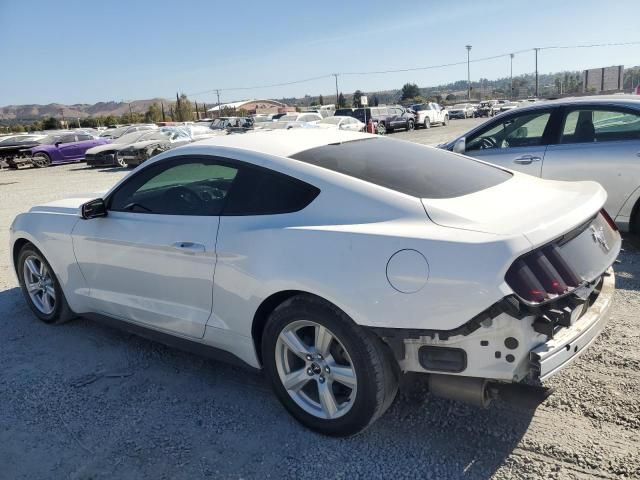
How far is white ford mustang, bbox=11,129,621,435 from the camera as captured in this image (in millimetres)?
→ 2355

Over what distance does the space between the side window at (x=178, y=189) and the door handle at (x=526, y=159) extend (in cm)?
393

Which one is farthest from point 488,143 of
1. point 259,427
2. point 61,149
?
point 61,149

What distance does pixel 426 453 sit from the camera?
271 centimetres

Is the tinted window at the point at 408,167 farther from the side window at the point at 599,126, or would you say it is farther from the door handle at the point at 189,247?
the side window at the point at 599,126

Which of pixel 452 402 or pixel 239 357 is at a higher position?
pixel 239 357

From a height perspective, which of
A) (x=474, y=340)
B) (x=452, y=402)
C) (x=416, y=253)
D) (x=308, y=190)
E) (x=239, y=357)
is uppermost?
(x=308, y=190)

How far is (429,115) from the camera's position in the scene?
42594mm

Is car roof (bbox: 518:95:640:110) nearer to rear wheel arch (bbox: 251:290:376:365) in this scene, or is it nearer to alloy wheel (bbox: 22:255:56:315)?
rear wheel arch (bbox: 251:290:376:365)

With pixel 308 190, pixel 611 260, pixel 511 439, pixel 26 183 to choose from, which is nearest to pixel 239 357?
pixel 308 190

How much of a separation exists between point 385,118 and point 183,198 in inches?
1422

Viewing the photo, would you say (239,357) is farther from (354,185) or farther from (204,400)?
(354,185)

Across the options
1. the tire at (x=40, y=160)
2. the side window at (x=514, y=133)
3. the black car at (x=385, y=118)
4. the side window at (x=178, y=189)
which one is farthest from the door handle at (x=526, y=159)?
the black car at (x=385, y=118)

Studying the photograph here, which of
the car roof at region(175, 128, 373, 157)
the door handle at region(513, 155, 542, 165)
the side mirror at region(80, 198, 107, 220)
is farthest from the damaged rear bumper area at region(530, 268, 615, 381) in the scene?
the door handle at region(513, 155, 542, 165)

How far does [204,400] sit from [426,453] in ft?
4.64
